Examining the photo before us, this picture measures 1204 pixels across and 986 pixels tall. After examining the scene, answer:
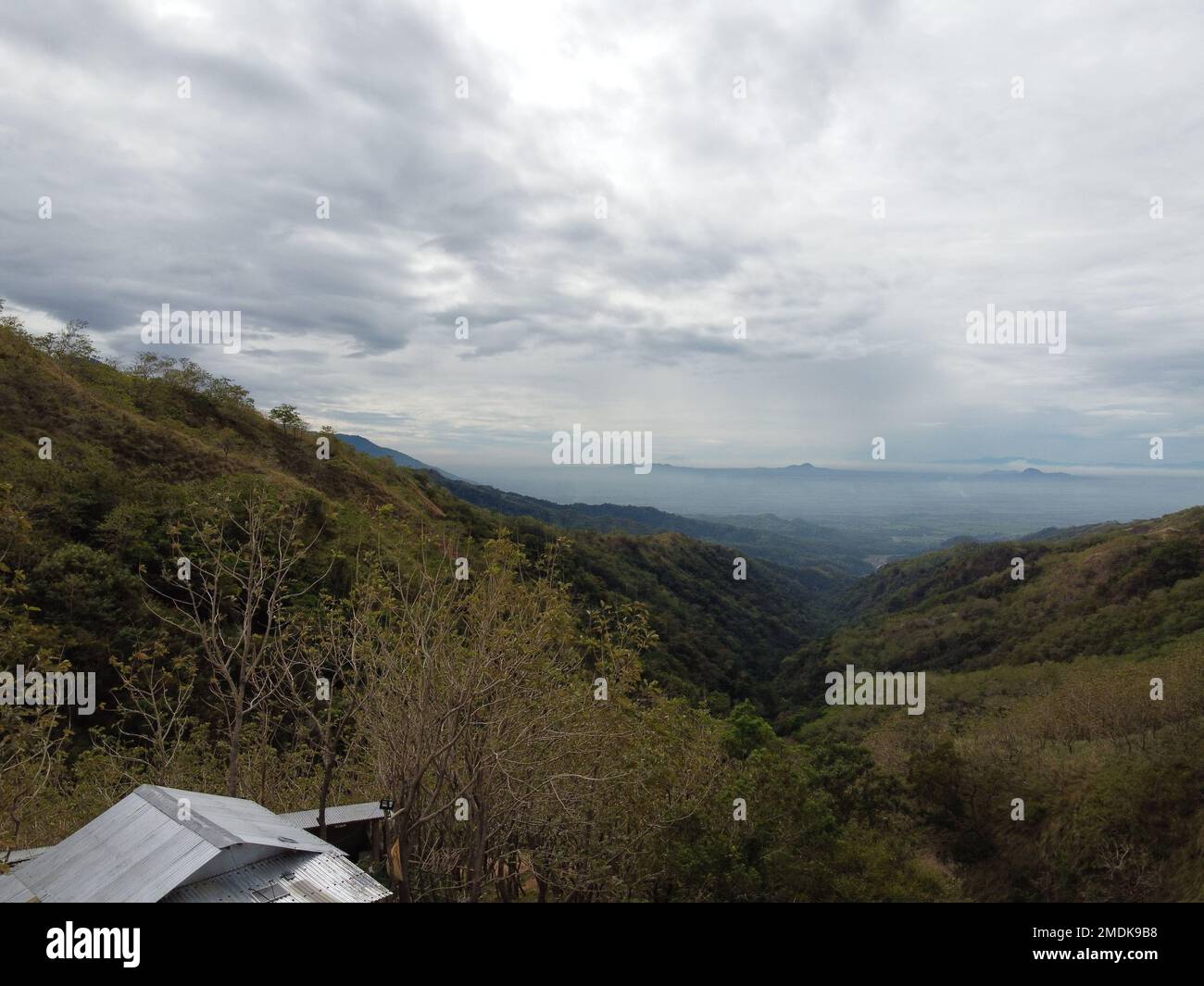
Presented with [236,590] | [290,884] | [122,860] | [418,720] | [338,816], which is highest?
[236,590]

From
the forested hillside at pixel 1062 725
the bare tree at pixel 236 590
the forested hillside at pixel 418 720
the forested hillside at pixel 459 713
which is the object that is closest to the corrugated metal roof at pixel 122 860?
the forested hillside at pixel 418 720

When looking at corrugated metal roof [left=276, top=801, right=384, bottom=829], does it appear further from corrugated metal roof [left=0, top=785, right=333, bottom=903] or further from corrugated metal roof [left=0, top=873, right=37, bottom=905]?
corrugated metal roof [left=0, top=873, right=37, bottom=905]

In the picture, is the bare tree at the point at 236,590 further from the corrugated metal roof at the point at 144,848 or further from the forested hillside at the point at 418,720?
the corrugated metal roof at the point at 144,848

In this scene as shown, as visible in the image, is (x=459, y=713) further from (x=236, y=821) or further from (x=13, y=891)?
(x=13, y=891)

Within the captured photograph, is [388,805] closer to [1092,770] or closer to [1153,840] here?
[1153,840]

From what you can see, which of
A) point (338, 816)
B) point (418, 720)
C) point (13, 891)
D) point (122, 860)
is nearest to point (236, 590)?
point (338, 816)
